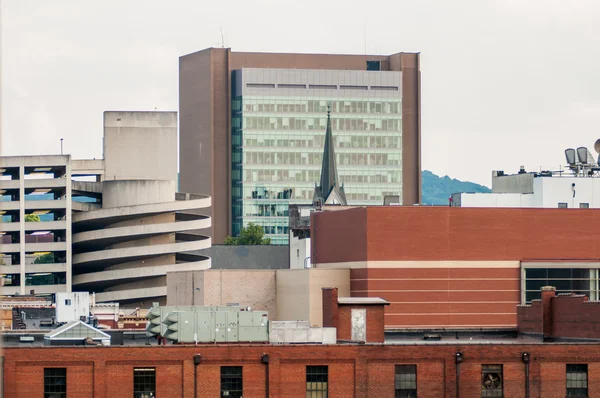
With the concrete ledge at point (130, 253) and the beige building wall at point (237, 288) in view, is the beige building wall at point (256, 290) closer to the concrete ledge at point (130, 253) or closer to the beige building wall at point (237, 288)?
the beige building wall at point (237, 288)

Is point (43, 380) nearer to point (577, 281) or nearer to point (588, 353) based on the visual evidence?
point (588, 353)

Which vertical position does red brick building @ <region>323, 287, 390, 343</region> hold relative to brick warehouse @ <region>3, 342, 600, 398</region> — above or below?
above

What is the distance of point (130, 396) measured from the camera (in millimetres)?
63969

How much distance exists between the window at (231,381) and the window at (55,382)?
6.88 metres

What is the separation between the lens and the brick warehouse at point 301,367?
207 feet

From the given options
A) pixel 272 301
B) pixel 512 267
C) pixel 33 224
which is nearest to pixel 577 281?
pixel 512 267

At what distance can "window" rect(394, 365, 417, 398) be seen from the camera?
66250 millimetres

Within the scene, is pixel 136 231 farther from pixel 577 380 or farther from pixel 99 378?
pixel 99 378

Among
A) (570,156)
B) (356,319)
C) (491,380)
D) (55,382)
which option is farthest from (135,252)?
(55,382)

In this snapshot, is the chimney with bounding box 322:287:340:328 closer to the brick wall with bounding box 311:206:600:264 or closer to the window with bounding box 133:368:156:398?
the window with bounding box 133:368:156:398

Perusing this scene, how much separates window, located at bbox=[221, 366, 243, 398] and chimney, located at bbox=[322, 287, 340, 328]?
11.3 meters

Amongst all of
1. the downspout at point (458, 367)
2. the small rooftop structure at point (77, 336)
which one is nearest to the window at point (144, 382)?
the small rooftop structure at point (77, 336)

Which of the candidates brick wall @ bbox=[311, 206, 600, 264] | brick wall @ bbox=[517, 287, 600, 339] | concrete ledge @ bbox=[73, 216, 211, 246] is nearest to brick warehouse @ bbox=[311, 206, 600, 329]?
brick wall @ bbox=[311, 206, 600, 264]

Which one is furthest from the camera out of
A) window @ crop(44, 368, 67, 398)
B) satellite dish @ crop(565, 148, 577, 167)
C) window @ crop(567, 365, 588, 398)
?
satellite dish @ crop(565, 148, 577, 167)
